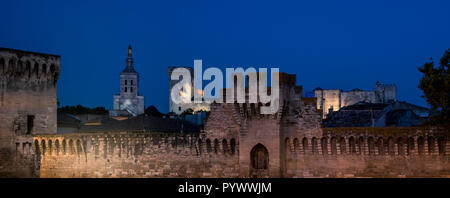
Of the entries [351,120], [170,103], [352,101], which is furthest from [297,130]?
[170,103]

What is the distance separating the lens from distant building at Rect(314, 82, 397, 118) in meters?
81.2

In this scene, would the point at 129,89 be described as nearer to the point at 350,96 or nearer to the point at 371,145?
the point at 350,96

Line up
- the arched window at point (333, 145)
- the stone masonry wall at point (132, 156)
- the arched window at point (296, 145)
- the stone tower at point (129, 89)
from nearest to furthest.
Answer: the arched window at point (333, 145) → the arched window at point (296, 145) → the stone masonry wall at point (132, 156) → the stone tower at point (129, 89)

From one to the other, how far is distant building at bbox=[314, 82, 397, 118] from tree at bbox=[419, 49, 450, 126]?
55.1 meters

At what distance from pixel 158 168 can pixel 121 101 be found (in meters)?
89.7

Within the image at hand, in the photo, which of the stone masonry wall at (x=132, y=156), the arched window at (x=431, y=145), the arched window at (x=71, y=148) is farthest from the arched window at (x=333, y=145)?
the arched window at (x=71, y=148)

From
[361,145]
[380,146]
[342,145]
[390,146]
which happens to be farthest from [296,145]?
[390,146]

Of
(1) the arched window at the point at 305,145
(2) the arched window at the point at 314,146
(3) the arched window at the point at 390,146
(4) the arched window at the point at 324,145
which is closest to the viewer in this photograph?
(3) the arched window at the point at 390,146

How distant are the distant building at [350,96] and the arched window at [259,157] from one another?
55.3m

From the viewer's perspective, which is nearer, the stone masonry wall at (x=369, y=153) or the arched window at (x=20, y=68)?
the stone masonry wall at (x=369, y=153)

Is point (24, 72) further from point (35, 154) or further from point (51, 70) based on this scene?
point (35, 154)

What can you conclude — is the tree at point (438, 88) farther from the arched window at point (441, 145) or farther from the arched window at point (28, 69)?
the arched window at point (28, 69)

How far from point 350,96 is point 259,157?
60.6m

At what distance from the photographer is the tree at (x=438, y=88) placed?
25344 mm
